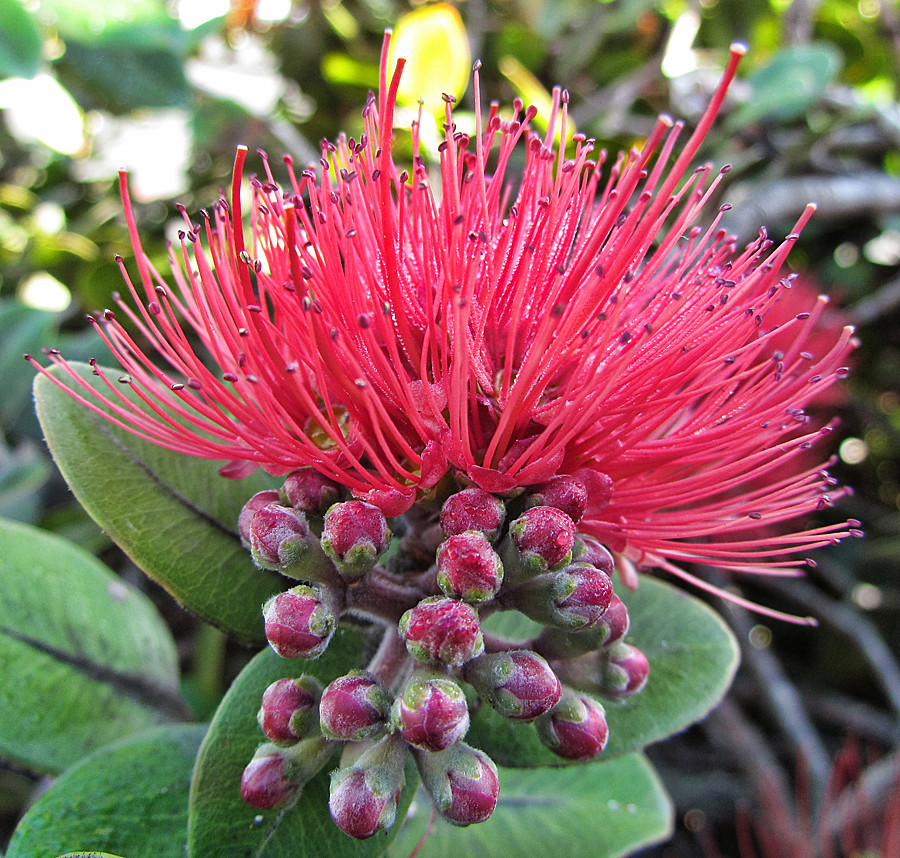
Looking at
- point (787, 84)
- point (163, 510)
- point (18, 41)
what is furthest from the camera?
point (787, 84)

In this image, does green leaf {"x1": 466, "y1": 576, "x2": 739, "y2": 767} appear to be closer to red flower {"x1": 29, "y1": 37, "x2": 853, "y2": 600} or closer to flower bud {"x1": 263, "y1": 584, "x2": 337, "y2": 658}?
red flower {"x1": 29, "y1": 37, "x2": 853, "y2": 600}

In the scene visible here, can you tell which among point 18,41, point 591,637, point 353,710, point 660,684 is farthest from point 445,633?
point 18,41

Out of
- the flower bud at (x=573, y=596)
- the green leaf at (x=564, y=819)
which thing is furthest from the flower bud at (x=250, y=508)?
the green leaf at (x=564, y=819)

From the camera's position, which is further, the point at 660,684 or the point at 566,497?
the point at 660,684

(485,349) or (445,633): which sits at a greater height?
(485,349)

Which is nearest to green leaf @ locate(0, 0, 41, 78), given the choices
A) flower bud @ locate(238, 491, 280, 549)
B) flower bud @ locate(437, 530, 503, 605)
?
flower bud @ locate(238, 491, 280, 549)

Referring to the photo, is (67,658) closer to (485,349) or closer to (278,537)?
(278,537)

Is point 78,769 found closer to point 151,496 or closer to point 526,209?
point 151,496
